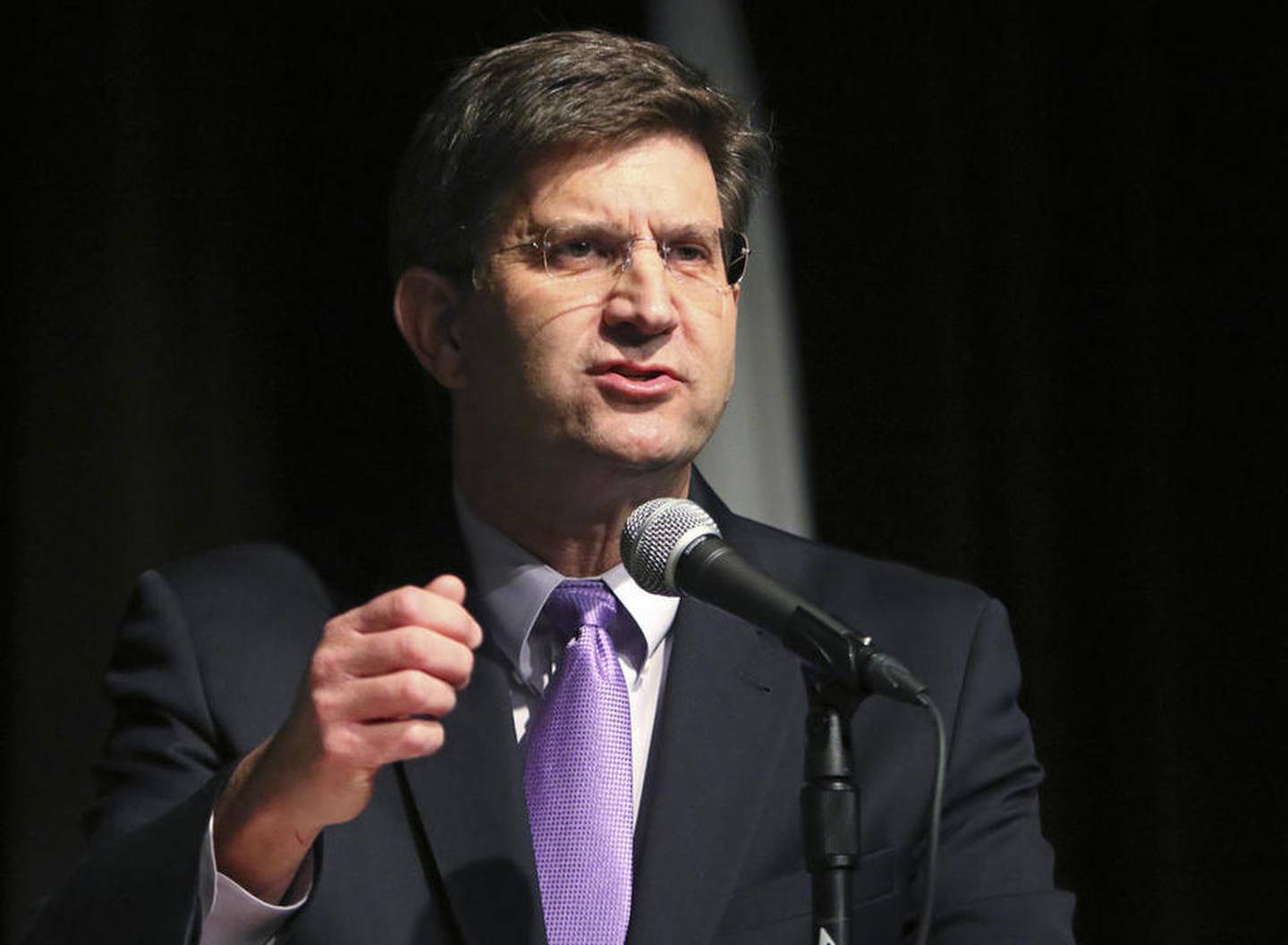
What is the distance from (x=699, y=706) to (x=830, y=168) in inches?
41.2

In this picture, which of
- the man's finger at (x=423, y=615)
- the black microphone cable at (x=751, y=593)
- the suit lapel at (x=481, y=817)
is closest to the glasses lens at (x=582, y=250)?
the suit lapel at (x=481, y=817)

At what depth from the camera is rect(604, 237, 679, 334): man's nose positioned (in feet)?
5.93

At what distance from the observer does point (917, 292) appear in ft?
8.23

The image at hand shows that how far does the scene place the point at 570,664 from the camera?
1774 millimetres

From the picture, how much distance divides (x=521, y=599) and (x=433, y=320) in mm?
388

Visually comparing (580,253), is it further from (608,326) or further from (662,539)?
(662,539)

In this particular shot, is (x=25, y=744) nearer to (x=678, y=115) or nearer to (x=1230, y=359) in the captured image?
(x=678, y=115)

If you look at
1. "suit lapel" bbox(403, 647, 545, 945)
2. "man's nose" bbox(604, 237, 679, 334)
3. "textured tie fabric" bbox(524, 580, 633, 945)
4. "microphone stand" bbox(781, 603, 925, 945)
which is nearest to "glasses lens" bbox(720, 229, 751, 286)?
"man's nose" bbox(604, 237, 679, 334)

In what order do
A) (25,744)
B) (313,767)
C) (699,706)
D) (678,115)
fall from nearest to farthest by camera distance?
(313,767)
(699,706)
(678,115)
(25,744)

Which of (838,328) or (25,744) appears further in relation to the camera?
(838,328)

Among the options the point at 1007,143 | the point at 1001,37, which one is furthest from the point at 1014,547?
the point at 1001,37

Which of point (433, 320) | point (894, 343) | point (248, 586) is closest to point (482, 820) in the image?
point (248, 586)

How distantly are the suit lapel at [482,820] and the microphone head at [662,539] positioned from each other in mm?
415

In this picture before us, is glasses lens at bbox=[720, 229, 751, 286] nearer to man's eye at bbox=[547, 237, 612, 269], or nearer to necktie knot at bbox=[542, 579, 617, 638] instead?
man's eye at bbox=[547, 237, 612, 269]
